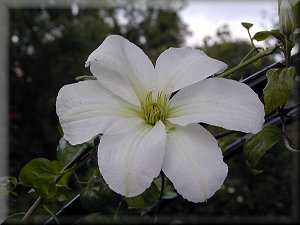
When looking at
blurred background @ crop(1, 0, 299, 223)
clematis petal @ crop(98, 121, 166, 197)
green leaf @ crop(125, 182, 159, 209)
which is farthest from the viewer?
blurred background @ crop(1, 0, 299, 223)

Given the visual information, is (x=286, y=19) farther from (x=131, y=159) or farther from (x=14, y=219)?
(x=14, y=219)

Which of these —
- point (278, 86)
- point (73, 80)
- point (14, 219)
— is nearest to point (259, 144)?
point (278, 86)

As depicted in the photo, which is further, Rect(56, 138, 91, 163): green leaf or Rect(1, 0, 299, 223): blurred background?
Rect(1, 0, 299, 223): blurred background

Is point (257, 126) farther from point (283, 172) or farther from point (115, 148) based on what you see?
point (283, 172)

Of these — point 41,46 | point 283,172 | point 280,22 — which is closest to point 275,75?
point 280,22

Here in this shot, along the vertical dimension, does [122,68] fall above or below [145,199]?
above

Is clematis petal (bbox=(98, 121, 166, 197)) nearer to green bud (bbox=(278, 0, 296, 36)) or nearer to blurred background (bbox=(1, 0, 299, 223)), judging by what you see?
green bud (bbox=(278, 0, 296, 36))

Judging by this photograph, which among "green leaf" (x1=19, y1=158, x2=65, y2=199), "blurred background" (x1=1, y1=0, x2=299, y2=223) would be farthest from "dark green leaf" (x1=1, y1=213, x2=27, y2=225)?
"blurred background" (x1=1, y1=0, x2=299, y2=223)
